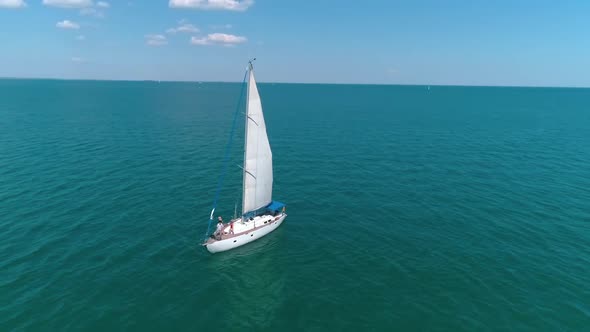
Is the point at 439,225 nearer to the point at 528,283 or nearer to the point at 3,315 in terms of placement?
the point at 528,283

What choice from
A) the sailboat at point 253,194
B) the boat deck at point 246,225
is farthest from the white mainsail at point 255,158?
the boat deck at point 246,225

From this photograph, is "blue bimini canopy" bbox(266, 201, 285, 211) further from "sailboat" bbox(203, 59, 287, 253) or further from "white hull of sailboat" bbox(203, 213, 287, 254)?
"white hull of sailboat" bbox(203, 213, 287, 254)

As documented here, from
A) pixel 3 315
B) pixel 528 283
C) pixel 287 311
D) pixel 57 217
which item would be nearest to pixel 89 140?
pixel 57 217

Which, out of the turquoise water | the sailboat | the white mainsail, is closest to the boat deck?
the sailboat

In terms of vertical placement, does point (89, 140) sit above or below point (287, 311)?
above

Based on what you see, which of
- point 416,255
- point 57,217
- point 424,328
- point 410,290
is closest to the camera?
point 424,328

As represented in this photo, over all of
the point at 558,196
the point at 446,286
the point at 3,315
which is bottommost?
the point at 3,315

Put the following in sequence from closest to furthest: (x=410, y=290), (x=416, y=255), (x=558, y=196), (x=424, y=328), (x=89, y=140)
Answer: (x=424, y=328) < (x=410, y=290) < (x=416, y=255) < (x=558, y=196) < (x=89, y=140)

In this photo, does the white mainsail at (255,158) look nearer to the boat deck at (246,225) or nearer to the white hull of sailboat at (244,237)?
the boat deck at (246,225)
